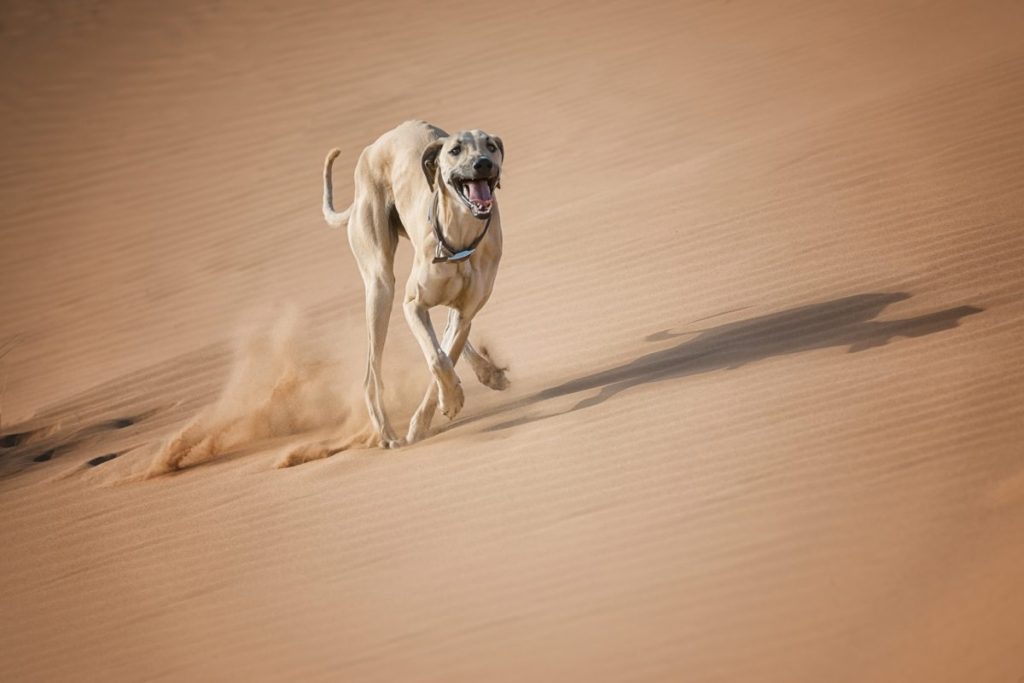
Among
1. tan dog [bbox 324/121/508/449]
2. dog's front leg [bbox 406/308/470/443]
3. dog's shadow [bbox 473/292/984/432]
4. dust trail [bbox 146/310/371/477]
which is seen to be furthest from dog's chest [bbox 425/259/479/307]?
dust trail [bbox 146/310/371/477]

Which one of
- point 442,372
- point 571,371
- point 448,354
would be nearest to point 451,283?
point 448,354

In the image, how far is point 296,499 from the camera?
6.02 m

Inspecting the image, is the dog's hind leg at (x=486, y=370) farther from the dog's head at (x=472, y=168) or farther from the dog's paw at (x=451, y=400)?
the dog's head at (x=472, y=168)

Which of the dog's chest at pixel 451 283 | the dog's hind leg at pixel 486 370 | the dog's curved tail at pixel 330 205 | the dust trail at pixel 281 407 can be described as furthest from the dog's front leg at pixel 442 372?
the dog's curved tail at pixel 330 205

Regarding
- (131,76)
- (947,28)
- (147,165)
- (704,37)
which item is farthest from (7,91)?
(947,28)

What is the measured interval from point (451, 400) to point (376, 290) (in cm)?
99

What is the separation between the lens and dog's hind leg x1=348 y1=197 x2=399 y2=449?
6648 millimetres

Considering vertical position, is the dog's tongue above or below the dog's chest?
above

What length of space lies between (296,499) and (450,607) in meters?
1.74

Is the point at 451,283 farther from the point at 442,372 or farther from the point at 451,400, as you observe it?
the point at 451,400

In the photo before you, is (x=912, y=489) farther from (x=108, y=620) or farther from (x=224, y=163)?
(x=224, y=163)

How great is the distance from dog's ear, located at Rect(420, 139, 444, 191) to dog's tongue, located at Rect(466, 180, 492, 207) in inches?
13.8

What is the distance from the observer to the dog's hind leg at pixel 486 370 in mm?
6914

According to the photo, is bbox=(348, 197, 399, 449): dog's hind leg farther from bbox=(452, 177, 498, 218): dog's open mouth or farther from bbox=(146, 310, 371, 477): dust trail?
bbox=(452, 177, 498, 218): dog's open mouth
